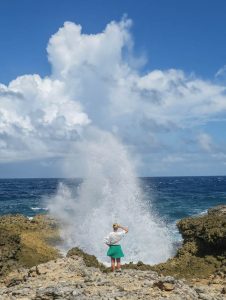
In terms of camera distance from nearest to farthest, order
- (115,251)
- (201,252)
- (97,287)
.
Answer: (97,287), (115,251), (201,252)

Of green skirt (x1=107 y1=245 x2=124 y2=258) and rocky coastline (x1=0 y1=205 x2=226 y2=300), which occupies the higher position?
green skirt (x1=107 y1=245 x2=124 y2=258)

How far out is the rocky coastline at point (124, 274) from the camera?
12227 millimetres

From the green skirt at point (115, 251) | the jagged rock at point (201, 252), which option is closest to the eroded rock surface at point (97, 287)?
the green skirt at point (115, 251)

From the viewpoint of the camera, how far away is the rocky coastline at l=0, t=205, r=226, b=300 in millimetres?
12227

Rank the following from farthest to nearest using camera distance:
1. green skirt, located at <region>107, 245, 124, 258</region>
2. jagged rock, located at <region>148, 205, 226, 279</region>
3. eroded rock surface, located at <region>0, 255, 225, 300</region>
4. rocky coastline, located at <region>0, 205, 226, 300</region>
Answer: jagged rock, located at <region>148, 205, 226, 279</region>, green skirt, located at <region>107, 245, 124, 258</region>, rocky coastline, located at <region>0, 205, 226, 300</region>, eroded rock surface, located at <region>0, 255, 225, 300</region>

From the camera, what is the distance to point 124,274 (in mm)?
13984

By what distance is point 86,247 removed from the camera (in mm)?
31047

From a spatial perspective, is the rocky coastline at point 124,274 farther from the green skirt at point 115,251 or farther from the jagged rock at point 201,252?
the green skirt at point 115,251

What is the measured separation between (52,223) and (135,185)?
32.2 ft

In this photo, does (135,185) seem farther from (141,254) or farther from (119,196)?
(141,254)

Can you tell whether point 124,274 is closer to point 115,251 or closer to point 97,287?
point 97,287

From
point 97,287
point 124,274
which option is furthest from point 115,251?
point 97,287

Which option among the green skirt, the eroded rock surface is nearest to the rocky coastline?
the eroded rock surface

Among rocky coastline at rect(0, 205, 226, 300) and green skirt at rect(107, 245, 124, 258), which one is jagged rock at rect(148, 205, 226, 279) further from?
green skirt at rect(107, 245, 124, 258)
